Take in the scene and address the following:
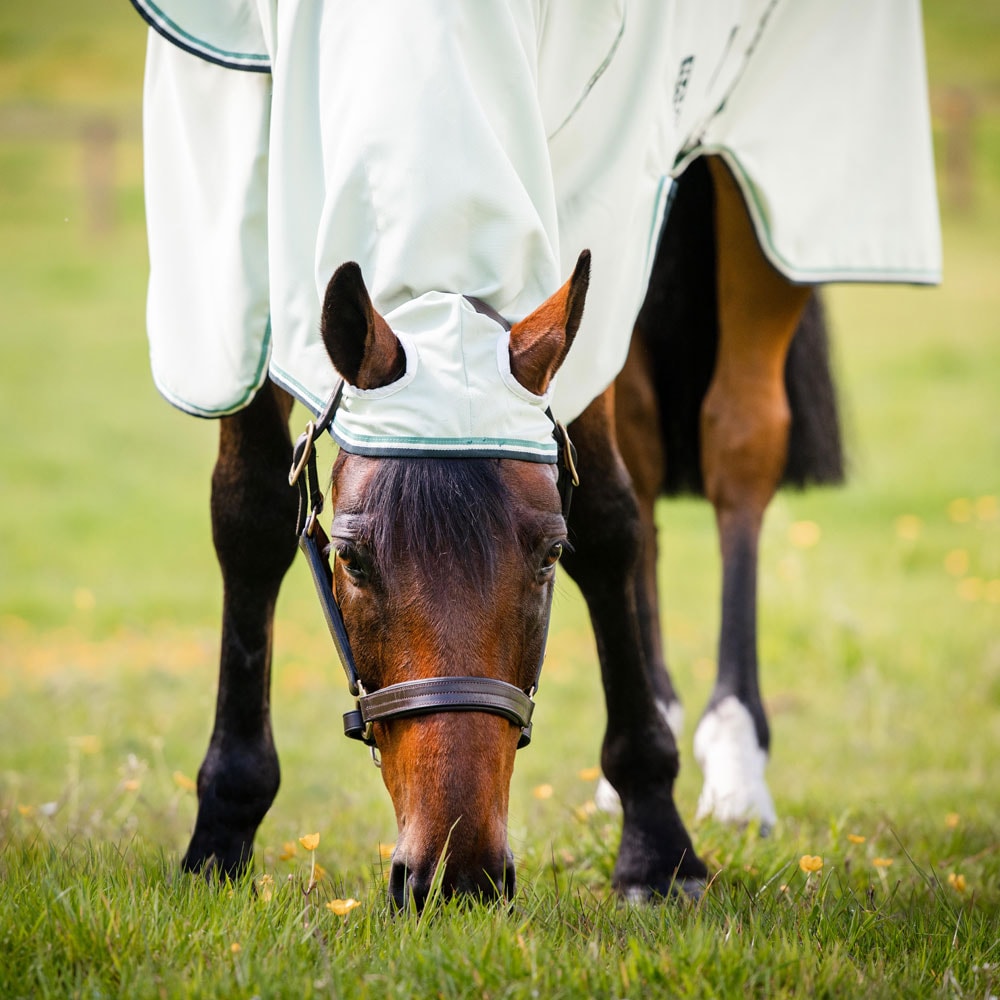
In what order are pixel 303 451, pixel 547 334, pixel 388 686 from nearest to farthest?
pixel 388 686 → pixel 547 334 → pixel 303 451

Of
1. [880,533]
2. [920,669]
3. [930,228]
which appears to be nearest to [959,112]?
[880,533]

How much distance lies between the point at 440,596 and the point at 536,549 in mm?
200

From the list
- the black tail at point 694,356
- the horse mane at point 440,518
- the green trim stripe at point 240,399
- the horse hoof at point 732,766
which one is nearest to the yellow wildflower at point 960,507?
the black tail at point 694,356

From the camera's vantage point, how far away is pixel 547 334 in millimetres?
2168

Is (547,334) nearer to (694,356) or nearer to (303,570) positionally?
(694,356)

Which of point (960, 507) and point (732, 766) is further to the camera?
point (960, 507)

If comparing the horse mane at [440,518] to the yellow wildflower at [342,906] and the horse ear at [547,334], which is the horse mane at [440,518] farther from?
the yellow wildflower at [342,906]

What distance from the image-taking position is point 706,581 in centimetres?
952

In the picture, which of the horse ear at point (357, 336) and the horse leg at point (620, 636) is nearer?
the horse ear at point (357, 336)

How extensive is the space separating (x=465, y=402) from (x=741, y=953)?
97cm

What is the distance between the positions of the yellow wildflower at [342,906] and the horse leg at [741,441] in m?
1.95

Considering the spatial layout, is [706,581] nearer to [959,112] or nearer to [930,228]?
[930,228]

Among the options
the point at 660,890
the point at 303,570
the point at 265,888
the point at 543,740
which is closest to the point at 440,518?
the point at 265,888

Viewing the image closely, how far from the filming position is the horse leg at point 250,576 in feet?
9.58
